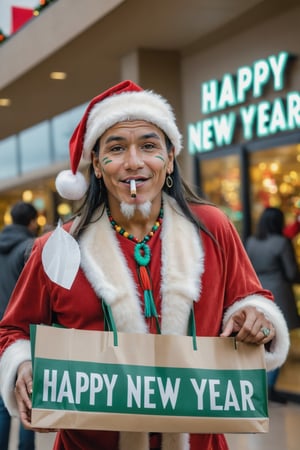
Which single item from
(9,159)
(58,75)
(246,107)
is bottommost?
(246,107)

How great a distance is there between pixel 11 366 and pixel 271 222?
5.77m

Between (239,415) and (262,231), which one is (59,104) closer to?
(262,231)

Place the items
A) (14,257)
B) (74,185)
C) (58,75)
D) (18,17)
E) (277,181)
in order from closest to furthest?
1. (74,185)
2. (14,257)
3. (277,181)
4. (58,75)
5. (18,17)

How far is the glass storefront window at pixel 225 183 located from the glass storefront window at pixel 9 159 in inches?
309

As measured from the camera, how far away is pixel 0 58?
1213 cm

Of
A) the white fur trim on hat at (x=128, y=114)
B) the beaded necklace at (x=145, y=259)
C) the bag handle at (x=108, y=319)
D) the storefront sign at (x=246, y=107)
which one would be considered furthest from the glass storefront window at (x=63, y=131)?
the bag handle at (x=108, y=319)

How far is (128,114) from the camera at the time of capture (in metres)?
2.67

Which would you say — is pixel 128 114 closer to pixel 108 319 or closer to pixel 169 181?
pixel 169 181

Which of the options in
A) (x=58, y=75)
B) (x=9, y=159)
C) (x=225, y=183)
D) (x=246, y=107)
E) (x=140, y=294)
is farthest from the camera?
(x=9, y=159)

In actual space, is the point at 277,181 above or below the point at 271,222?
above

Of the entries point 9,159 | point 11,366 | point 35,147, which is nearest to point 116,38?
point 35,147

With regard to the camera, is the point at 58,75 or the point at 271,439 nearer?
the point at 271,439

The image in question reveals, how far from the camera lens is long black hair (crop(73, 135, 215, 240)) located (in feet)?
8.87

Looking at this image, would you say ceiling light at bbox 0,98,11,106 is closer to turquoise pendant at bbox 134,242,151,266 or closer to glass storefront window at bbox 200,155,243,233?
glass storefront window at bbox 200,155,243,233
